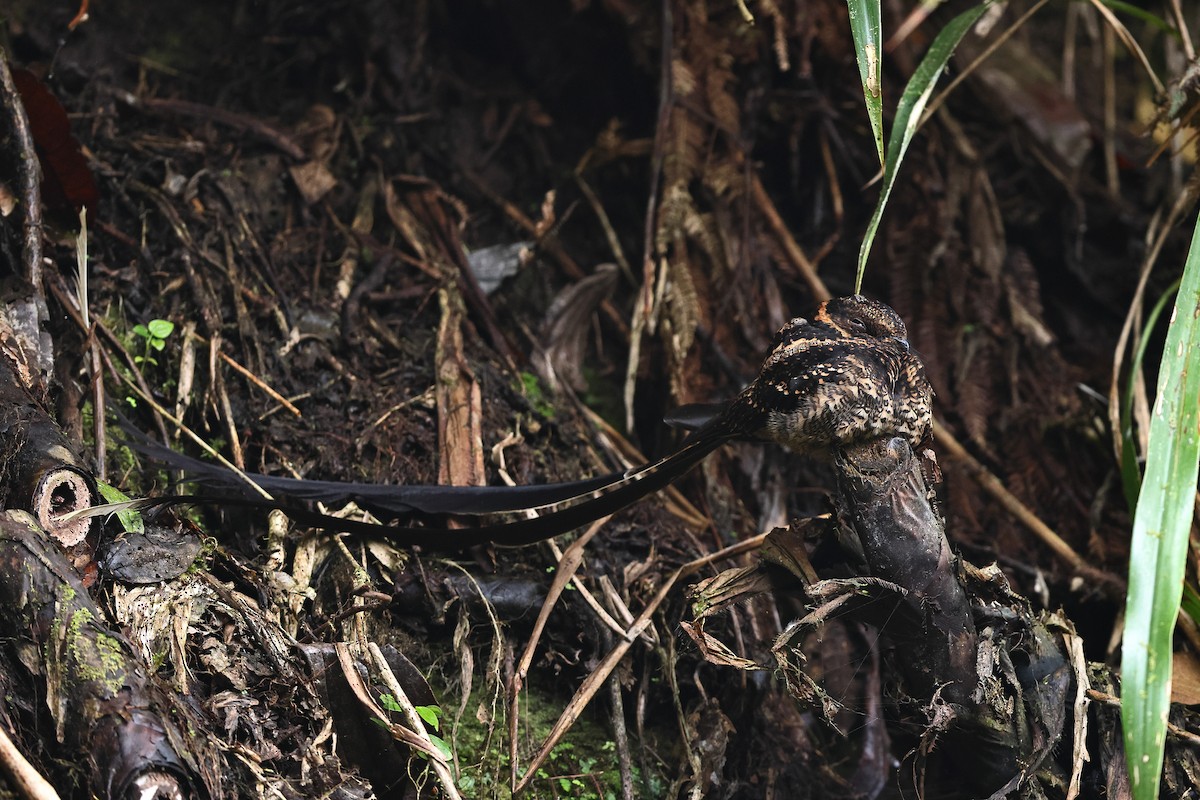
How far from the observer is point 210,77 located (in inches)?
99.7

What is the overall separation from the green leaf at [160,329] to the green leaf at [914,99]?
1336 millimetres

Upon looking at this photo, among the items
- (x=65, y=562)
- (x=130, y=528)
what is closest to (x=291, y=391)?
(x=130, y=528)

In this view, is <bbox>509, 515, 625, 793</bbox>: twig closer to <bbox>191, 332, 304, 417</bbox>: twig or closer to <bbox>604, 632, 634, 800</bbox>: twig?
<bbox>604, 632, 634, 800</bbox>: twig

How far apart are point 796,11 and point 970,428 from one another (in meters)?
1.20

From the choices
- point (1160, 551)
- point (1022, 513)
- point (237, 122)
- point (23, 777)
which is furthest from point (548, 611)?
point (237, 122)

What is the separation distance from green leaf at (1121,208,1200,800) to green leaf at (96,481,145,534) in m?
1.40

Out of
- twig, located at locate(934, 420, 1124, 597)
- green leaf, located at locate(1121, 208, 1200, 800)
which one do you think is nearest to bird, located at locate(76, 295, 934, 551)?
green leaf, located at locate(1121, 208, 1200, 800)

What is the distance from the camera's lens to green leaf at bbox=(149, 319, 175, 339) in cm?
192

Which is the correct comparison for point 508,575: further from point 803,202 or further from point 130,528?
point 803,202

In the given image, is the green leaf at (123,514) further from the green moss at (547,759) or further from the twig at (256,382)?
the green moss at (547,759)

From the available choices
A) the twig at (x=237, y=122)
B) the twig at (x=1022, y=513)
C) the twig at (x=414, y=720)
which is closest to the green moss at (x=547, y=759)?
the twig at (x=414, y=720)

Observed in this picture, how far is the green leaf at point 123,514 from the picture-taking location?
1471mm

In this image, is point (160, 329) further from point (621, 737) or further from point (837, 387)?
point (837, 387)

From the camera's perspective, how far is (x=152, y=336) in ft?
6.33
